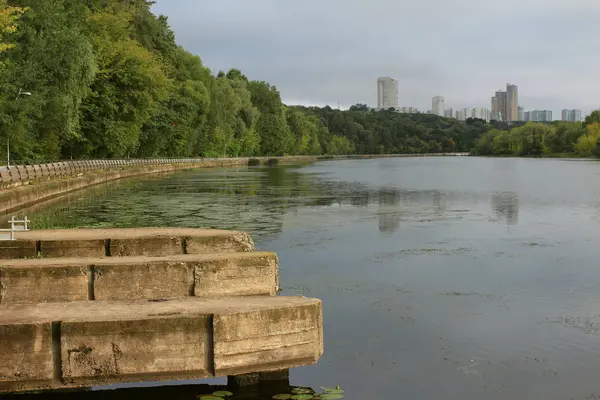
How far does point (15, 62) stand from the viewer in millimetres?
45594

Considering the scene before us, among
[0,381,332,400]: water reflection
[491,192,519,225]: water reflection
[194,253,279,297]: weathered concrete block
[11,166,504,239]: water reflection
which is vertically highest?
[194,253,279,297]: weathered concrete block

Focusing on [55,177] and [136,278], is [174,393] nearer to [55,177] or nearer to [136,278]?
[136,278]

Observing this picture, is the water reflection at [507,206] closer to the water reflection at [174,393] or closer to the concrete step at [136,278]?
the concrete step at [136,278]

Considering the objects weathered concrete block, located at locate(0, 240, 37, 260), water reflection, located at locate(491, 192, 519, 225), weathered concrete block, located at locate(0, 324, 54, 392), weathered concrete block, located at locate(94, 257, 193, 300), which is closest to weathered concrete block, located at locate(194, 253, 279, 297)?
weathered concrete block, located at locate(94, 257, 193, 300)

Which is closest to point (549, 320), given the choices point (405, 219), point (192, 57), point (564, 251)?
point (564, 251)

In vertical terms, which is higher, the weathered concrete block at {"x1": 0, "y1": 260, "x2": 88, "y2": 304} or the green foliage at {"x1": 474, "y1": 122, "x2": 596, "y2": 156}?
the green foliage at {"x1": 474, "y1": 122, "x2": 596, "y2": 156}

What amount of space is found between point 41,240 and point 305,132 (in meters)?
172

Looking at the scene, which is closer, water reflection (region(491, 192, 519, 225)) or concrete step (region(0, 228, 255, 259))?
concrete step (region(0, 228, 255, 259))

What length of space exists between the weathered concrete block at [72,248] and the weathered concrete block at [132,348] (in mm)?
Answer: 4764

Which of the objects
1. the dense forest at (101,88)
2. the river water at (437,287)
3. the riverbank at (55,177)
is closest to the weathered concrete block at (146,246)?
the river water at (437,287)

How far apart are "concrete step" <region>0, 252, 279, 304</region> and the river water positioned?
151 centimetres

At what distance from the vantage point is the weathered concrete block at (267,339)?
24.7 ft

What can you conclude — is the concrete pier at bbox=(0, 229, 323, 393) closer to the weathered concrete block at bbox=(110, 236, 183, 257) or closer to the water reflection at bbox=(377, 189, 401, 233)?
the weathered concrete block at bbox=(110, 236, 183, 257)

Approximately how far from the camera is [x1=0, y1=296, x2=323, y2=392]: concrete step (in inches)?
285
